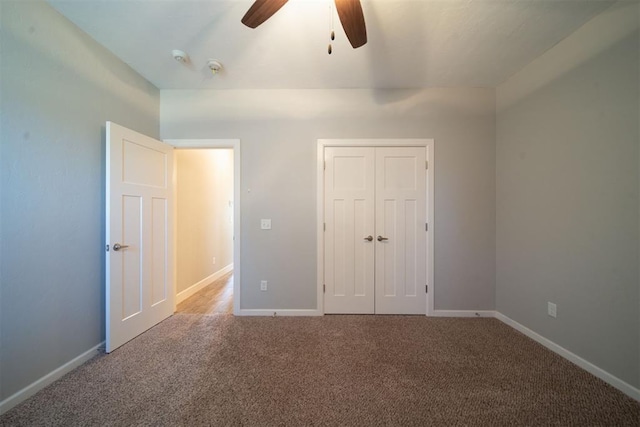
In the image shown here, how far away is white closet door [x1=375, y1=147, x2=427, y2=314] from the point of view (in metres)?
2.42

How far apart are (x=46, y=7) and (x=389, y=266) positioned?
3500 mm

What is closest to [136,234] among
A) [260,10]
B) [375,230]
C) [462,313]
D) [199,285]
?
[199,285]

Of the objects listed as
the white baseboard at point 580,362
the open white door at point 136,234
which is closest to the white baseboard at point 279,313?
the open white door at point 136,234

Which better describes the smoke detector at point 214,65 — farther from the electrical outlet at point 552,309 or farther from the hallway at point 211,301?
the electrical outlet at point 552,309

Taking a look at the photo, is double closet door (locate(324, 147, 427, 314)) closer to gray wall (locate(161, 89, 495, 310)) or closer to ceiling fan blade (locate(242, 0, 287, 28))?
gray wall (locate(161, 89, 495, 310))

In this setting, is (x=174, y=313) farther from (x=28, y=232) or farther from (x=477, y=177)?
(x=477, y=177)

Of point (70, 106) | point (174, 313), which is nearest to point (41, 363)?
point (174, 313)

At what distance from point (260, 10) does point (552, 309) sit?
10.2 feet

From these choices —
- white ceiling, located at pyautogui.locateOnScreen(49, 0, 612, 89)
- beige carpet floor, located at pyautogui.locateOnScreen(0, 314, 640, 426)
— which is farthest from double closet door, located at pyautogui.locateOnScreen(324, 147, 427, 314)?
white ceiling, located at pyautogui.locateOnScreen(49, 0, 612, 89)

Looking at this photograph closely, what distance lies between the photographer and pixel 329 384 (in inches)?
57.6

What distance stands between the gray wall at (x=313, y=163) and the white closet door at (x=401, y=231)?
0.17 meters

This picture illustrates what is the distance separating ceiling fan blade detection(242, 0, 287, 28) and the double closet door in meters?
1.33

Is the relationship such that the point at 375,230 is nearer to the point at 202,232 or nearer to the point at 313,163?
the point at 313,163

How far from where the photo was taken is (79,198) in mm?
1676
